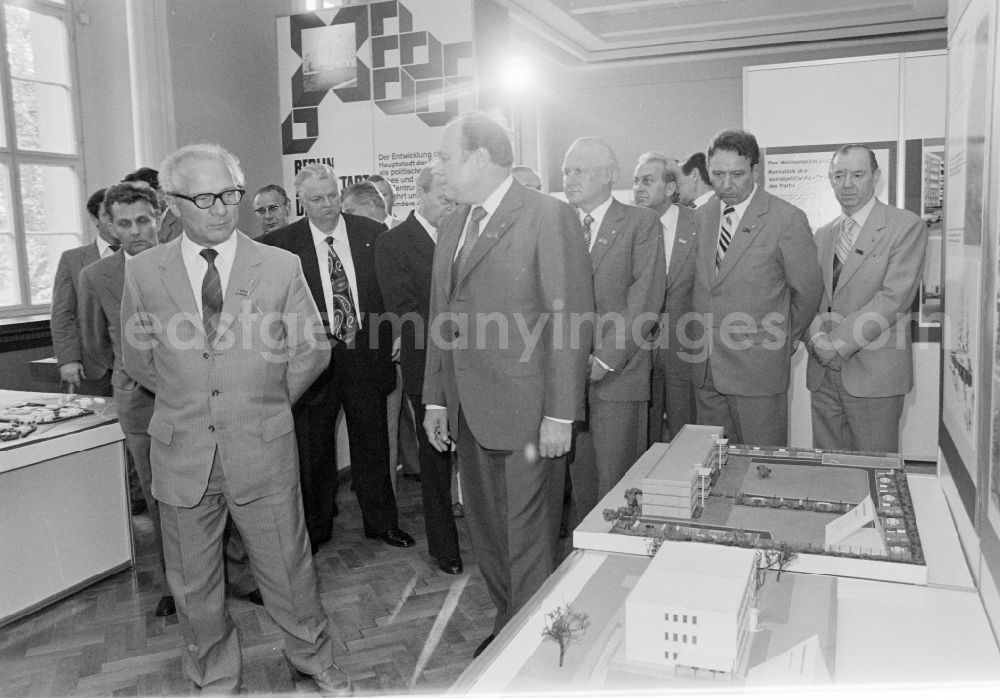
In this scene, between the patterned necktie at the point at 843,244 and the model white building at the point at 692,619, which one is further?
the patterned necktie at the point at 843,244

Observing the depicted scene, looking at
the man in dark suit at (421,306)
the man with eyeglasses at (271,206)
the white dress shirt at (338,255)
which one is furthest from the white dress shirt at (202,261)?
the man with eyeglasses at (271,206)

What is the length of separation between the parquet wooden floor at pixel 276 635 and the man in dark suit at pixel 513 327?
1.77 feet

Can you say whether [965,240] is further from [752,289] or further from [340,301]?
[340,301]

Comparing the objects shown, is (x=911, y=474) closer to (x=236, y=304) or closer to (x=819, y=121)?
(x=236, y=304)

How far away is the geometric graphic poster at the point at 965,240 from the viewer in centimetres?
165

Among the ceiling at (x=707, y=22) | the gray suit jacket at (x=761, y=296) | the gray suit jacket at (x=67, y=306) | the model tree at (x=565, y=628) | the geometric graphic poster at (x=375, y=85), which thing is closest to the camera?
the model tree at (x=565, y=628)

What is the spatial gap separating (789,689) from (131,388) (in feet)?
9.03

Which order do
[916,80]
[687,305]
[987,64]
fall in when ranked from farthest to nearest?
[916,80] < [687,305] < [987,64]

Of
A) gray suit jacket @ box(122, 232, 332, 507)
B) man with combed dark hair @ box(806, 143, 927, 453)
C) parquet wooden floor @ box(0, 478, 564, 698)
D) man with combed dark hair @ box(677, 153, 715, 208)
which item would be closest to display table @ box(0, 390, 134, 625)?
parquet wooden floor @ box(0, 478, 564, 698)

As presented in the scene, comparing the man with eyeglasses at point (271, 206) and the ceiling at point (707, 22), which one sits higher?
the ceiling at point (707, 22)

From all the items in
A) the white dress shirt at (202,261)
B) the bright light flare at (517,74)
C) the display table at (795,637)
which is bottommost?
the display table at (795,637)

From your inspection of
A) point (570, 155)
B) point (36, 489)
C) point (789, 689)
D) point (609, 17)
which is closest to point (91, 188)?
point (36, 489)

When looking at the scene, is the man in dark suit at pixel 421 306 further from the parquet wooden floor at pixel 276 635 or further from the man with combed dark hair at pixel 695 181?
the man with combed dark hair at pixel 695 181

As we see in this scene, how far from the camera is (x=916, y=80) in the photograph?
519 cm
